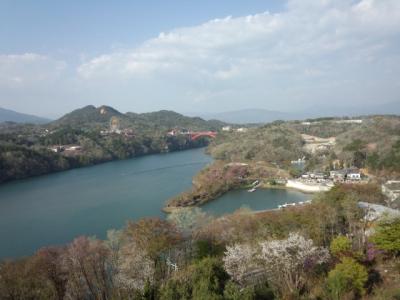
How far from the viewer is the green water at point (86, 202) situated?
10.3 meters

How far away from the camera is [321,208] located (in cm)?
692

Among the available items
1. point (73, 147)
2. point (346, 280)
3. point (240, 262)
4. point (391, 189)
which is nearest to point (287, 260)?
point (240, 262)

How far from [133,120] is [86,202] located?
114 ft

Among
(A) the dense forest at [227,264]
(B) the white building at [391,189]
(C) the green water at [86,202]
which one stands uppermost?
(A) the dense forest at [227,264]

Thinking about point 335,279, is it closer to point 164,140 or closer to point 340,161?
point 340,161

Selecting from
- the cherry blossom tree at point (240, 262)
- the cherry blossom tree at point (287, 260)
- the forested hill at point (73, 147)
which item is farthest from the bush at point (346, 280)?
the forested hill at point (73, 147)

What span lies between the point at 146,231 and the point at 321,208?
3.31 m

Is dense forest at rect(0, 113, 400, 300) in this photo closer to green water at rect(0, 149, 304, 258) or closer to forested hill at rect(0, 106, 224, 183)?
green water at rect(0, 149, 304, 258)

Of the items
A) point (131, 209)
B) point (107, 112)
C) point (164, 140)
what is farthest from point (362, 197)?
point (107, 112)

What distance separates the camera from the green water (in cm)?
1027

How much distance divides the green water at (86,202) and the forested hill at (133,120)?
74.2 feet

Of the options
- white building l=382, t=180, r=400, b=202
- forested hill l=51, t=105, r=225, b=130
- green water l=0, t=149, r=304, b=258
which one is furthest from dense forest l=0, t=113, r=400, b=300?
forested hill l=51, t=105, r=225, b=130

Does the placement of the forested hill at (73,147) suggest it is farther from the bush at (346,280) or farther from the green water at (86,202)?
the bush at (346,280)

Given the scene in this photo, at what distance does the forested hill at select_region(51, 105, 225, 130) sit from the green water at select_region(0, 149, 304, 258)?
22628mm
